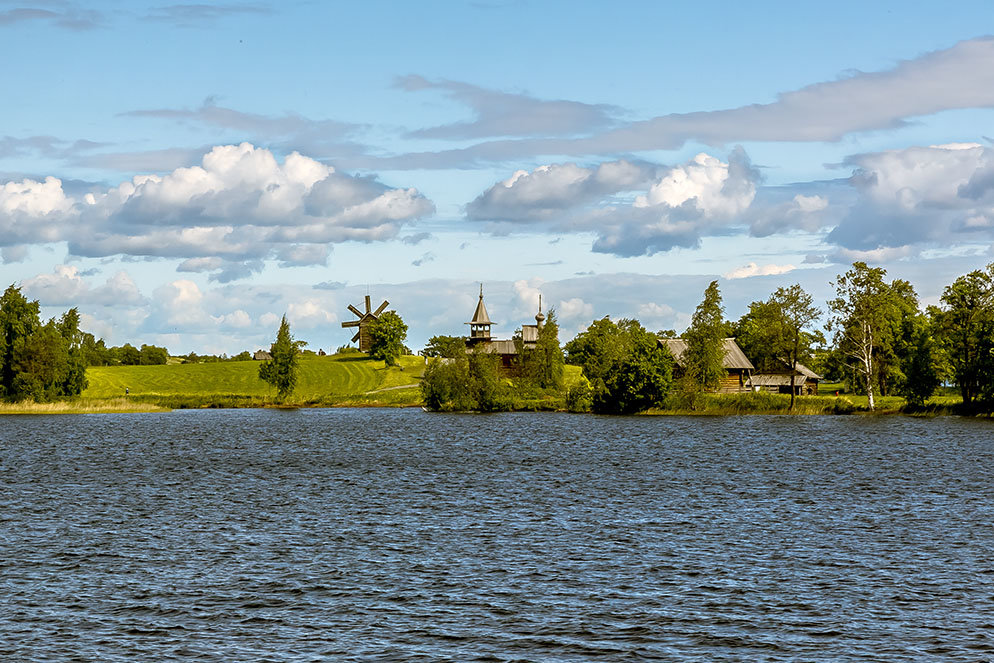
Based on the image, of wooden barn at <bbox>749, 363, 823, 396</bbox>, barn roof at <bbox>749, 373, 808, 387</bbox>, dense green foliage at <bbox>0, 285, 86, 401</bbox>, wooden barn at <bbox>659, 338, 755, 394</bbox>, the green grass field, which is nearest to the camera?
dense green foliage at <bbox>0, 285, 86, 401</bbox>

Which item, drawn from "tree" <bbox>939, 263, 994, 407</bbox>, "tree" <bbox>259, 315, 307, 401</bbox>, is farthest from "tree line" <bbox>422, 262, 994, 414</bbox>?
"tree" <bbox>259, 315, 307, 401</bbox>

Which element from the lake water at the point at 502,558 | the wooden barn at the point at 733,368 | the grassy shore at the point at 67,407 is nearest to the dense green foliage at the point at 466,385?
the wooden barn at the point at 733,368

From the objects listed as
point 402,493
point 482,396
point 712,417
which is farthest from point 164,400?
point 402,493

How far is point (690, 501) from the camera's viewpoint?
153 ft

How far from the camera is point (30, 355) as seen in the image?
134 metres

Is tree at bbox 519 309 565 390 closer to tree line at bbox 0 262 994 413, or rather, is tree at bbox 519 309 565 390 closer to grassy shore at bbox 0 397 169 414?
tree line at bbox 0 262 994 413

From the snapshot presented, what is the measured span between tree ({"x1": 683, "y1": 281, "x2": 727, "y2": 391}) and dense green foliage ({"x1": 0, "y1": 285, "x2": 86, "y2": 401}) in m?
82.7

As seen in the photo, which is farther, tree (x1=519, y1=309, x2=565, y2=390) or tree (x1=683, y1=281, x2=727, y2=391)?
tree (x1=519, y1=309, x2=565, y2=390)

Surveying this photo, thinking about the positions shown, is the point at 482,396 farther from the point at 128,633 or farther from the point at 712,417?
the point at 128,633

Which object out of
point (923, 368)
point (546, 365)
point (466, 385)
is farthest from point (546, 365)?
point (923, 368)

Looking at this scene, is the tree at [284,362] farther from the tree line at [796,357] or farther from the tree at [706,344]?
the tree at [706,344]

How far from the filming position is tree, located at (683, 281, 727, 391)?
122188 millimetres

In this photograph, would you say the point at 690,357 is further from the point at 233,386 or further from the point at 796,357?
the point at 233,386

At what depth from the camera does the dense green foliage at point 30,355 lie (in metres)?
134
